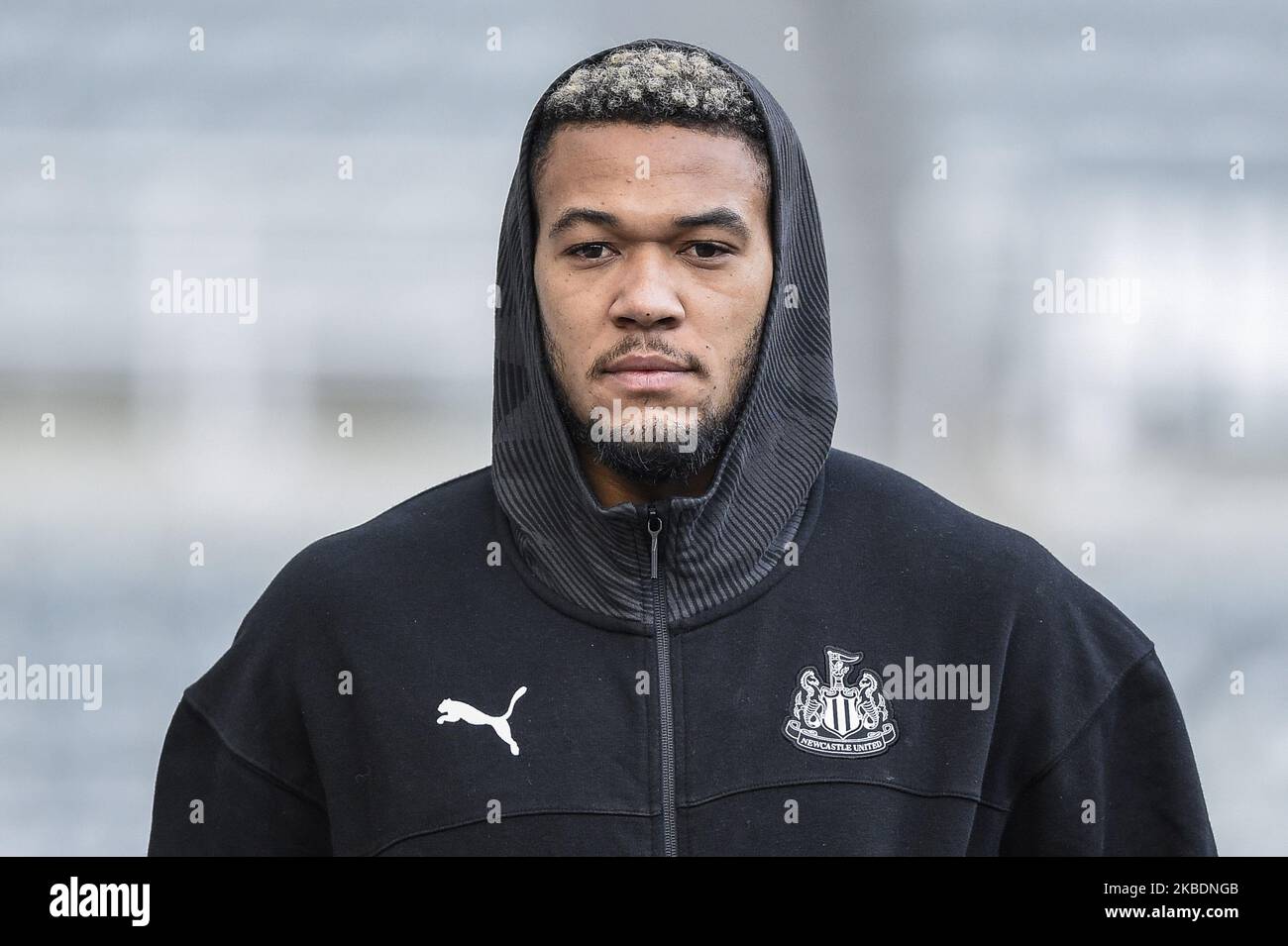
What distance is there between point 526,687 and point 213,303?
6.26 feet

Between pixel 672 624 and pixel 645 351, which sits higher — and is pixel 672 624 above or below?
below

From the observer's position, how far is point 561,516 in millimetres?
1653

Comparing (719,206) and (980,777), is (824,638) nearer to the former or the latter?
(980,777)

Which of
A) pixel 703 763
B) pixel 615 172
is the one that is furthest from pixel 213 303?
pixel 703 763

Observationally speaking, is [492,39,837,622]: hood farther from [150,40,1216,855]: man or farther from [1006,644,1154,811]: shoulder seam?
[1006,644,1154,811]: shoulder seam

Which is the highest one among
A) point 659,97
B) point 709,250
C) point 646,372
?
point 659,97

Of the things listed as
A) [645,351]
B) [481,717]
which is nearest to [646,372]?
[645,351]

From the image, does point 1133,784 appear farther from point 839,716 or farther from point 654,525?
point 654,525

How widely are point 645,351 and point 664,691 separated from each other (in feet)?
1.12

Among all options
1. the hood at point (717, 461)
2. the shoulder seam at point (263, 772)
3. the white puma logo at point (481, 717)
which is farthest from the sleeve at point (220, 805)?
the hood at point (717, 461)

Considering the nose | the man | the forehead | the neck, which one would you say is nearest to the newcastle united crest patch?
the man

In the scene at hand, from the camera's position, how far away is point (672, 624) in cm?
158

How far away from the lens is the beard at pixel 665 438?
62.8 inches

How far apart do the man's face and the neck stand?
0.10 feet
